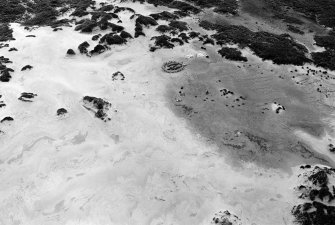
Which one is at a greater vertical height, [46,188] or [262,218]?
[262,218]

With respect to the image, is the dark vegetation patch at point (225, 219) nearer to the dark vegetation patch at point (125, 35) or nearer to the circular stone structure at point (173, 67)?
the circular stone structure at point (173, 67)

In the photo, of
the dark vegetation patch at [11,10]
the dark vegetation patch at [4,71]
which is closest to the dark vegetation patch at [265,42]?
the dark vegetation patch at [4,71]

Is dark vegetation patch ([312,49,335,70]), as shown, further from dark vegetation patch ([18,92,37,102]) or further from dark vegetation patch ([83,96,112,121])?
dark vegetation patch ([18,92,37,102])

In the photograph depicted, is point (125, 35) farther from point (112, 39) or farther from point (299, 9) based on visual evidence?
point (299, 9)

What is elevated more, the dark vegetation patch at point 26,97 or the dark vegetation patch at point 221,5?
the dark vegetation patch at point 221,5

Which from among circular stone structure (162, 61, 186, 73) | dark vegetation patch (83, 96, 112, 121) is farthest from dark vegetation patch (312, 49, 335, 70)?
dark vegetation patch (83, 96, 112, 121)

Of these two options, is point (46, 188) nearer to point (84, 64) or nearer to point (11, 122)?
point (11, 122)

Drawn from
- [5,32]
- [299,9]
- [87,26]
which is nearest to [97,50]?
[87,26]

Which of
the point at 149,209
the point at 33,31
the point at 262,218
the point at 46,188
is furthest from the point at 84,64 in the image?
the point at 262,218
